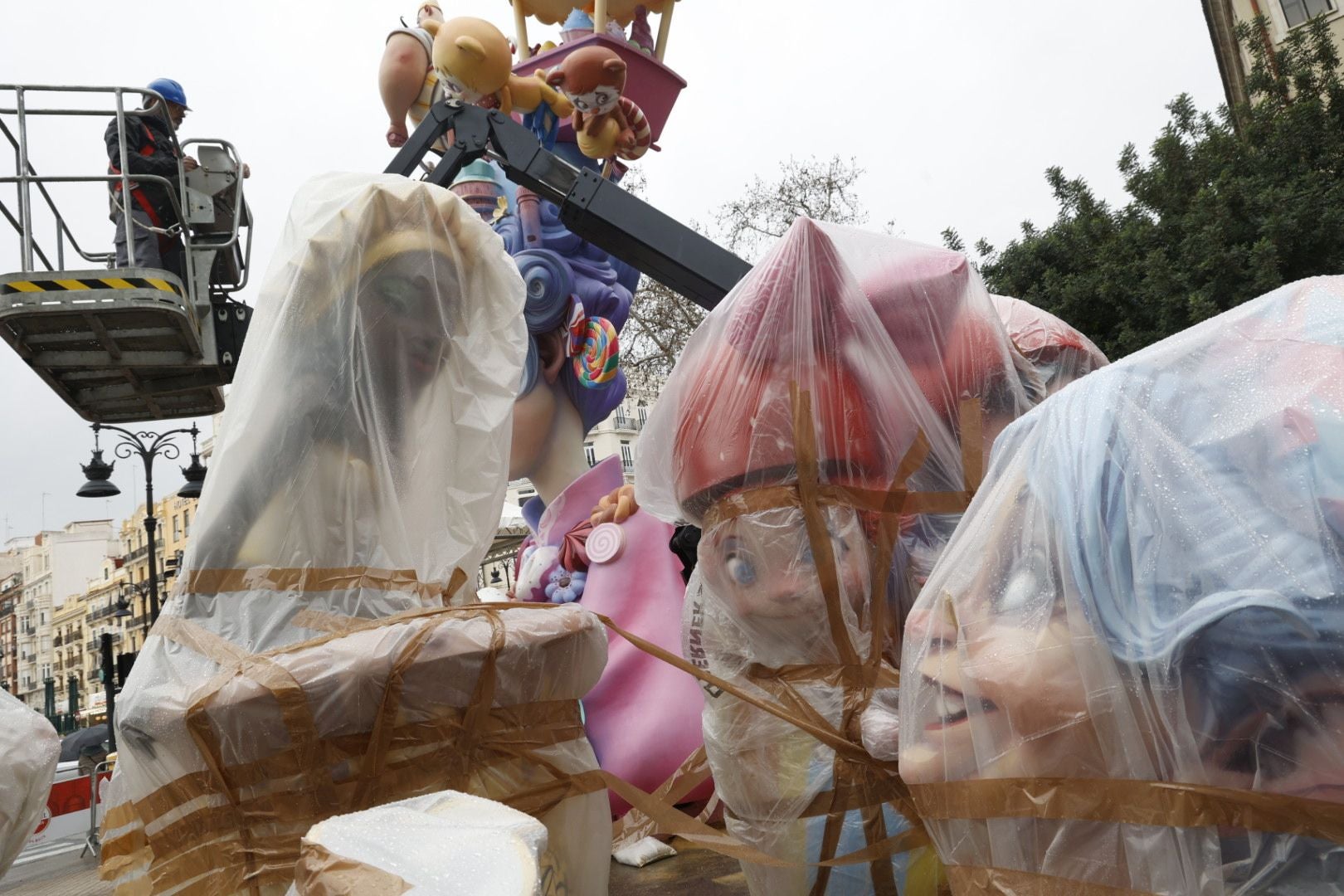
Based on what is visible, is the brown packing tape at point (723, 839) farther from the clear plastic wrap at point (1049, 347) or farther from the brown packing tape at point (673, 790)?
the clear plastic wrap at point (1049, 347)

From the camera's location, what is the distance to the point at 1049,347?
3.01 meters

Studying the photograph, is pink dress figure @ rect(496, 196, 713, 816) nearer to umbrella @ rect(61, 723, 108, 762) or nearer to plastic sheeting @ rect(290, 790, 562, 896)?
plastic sheeting @ rect(290, 790, 562, 896)

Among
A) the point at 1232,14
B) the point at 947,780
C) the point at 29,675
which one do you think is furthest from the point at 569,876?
the point at 29,675

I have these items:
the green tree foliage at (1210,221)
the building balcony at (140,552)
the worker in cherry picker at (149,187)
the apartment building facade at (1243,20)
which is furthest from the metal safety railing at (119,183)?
the building balcony at (140,552)

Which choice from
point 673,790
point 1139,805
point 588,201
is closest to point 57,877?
point 588,201

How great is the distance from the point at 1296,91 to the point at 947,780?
1549cm

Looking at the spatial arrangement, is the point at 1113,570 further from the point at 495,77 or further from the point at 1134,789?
the point at 495,77

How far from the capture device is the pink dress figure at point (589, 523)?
176 inches

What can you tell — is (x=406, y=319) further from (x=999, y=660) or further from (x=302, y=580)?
(x=999, y=660)

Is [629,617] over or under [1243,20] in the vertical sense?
under

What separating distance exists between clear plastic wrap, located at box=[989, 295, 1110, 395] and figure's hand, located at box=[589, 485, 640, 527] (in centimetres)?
225

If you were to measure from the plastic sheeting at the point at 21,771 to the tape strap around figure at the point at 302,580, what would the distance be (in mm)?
351

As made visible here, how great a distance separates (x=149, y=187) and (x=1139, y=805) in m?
4.71

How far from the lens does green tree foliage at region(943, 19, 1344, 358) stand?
12.4m
